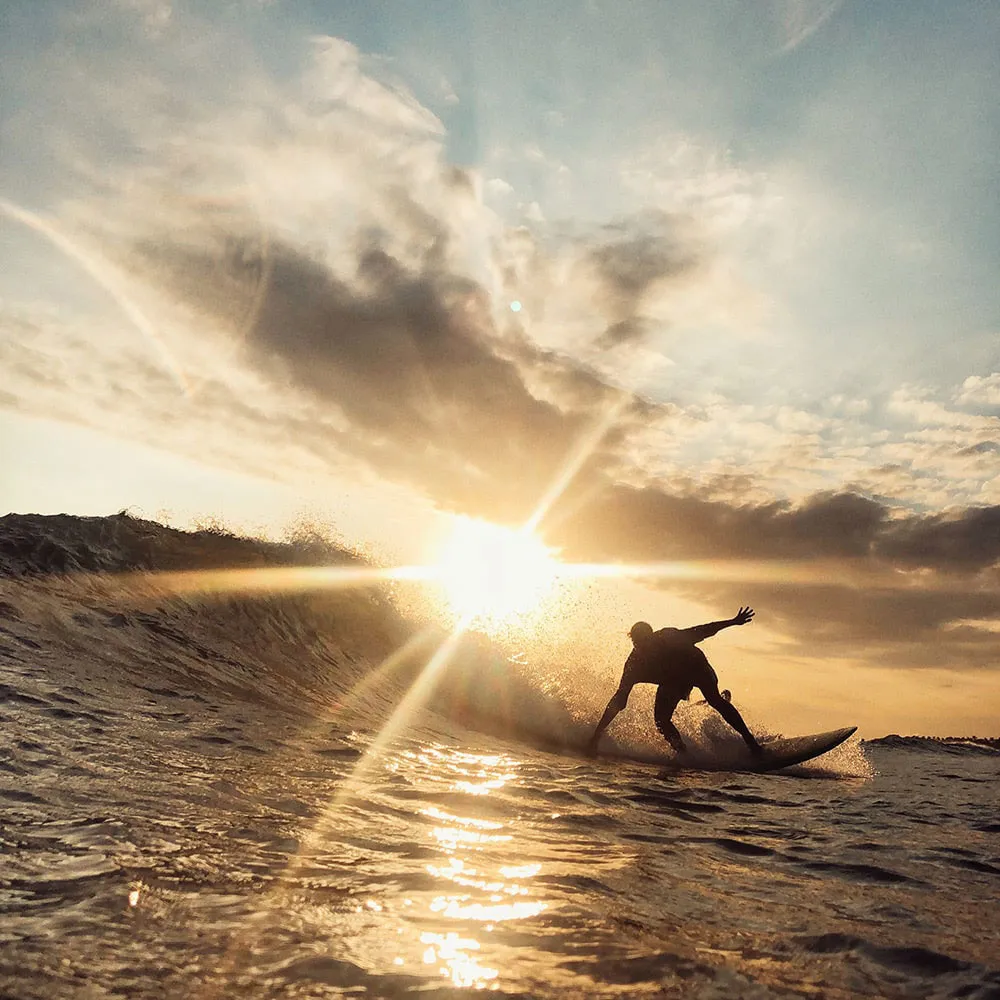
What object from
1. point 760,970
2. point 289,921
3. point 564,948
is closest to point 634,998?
point 564,948

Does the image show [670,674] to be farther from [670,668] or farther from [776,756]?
[776,756]

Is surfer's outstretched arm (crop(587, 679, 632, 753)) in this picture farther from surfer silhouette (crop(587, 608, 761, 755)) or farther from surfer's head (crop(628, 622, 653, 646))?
surfer's head (crop(628, 622, 653, 646))

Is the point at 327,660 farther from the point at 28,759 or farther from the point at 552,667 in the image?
the point at 28,759

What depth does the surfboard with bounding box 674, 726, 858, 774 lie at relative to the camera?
11398mm

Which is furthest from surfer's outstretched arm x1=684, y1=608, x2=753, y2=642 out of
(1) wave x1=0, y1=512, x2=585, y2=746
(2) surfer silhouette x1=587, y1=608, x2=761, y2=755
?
(1) wave x1=0, y1=512, x2=585, y2=746

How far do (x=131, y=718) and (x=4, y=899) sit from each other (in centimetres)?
397

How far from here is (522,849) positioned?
4402 millimetres

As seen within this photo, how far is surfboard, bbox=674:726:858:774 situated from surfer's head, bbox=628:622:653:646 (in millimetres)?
2048

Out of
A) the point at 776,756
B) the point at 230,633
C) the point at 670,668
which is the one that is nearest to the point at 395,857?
the point at 670,668

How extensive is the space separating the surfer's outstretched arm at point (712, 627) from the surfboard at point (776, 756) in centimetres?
206

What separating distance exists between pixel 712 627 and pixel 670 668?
0.98 m

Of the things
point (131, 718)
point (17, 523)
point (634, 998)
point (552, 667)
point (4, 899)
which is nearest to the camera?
Answer: point (634, 998)

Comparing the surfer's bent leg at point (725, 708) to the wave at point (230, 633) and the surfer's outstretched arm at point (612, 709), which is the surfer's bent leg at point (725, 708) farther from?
the wave at point (230, 633)

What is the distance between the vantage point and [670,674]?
11438 millimetres
